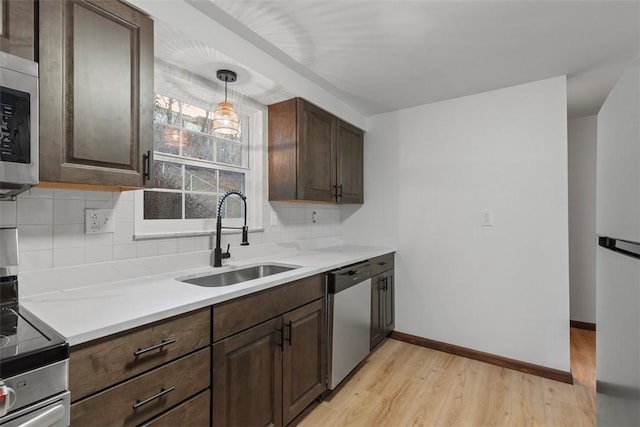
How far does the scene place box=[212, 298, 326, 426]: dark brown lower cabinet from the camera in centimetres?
133

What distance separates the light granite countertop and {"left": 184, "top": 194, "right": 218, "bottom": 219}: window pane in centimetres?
28

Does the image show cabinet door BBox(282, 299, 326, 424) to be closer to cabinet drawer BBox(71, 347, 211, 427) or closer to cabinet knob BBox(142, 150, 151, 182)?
cabinet drawer BBox(71, 347, 211, 427)

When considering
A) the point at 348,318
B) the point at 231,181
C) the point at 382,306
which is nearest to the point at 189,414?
the point at 348,318

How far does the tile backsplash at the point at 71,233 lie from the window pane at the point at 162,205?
0.14m

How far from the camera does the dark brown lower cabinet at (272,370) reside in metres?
1.33

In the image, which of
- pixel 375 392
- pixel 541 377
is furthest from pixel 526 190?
pixel 375 392

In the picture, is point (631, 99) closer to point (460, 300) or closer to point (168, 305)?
point (168, 305)

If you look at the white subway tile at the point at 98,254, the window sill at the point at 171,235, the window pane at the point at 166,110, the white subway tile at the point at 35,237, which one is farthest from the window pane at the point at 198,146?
the white subway tile at the point at 35,237

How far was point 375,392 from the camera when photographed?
211 cm

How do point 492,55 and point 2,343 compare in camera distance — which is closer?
point 2,343

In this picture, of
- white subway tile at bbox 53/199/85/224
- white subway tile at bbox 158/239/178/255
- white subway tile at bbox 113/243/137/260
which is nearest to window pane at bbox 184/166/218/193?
white subway tile at bbox 158/239/178/255

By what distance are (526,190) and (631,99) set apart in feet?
6.39

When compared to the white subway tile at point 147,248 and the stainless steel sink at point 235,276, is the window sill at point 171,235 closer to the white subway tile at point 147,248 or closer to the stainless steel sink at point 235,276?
the white subway tile at point 147,248

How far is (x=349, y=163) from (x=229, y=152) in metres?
1.19
